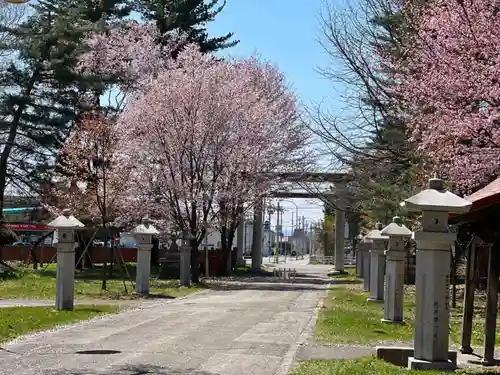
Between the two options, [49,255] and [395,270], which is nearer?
[395,270]

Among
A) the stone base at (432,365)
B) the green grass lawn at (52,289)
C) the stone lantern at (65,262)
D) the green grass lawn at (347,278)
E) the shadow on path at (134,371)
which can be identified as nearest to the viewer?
the stone base at (432,365)

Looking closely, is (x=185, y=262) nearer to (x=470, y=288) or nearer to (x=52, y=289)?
(x=52, y=289)

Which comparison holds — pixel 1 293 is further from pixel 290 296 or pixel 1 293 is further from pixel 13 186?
pixel 13 186

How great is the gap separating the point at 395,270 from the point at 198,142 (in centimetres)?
1997

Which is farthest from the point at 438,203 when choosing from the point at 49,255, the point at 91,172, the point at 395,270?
the point at 49,255

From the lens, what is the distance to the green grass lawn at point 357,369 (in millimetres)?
10180

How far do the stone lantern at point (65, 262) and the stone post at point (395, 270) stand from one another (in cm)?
700

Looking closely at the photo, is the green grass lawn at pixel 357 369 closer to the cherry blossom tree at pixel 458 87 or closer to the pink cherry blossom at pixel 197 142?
the cherry blossom tree at pixel 458 87

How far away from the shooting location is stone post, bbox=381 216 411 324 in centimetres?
1697

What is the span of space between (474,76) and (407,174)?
8.06 meters

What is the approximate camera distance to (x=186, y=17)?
5159 centimetres

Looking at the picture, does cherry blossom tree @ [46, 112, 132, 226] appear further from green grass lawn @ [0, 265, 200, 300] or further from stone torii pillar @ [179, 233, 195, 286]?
stone torii pillar @ [179, 233, 195, 286]

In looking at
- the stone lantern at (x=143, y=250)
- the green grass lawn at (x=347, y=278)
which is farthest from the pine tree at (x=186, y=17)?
the stone lantern at (x=143, y=250)

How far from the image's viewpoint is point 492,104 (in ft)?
63.3
